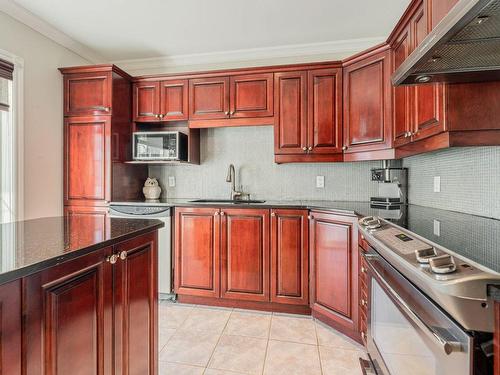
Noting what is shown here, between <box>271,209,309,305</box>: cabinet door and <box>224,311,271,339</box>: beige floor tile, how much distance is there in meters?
0.20

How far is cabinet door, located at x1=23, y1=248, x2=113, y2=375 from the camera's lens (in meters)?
0.79

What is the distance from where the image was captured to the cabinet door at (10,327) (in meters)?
0.70

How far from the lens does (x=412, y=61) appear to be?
3.73 ft

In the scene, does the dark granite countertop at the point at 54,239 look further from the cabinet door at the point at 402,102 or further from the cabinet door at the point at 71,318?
the cabinet door at the point at 402,102

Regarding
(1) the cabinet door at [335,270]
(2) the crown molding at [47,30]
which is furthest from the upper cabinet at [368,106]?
(2) the crown molding at [47,30]

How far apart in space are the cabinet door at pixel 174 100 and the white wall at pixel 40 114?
1.01 metres

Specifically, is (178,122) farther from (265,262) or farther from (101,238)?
(101,238)

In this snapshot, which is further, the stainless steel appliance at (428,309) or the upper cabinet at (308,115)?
the upper cabinet at (308,115)

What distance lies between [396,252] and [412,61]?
0.76 metres

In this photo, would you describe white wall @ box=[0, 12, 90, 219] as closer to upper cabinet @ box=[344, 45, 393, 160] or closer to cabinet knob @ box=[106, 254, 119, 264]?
cabinet knob @ box=[106, 254, 119, 264]

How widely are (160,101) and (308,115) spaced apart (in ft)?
4.98

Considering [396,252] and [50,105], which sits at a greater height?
[50,105]

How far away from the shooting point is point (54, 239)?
3.45 feet

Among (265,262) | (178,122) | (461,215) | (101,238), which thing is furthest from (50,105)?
(461,215)
